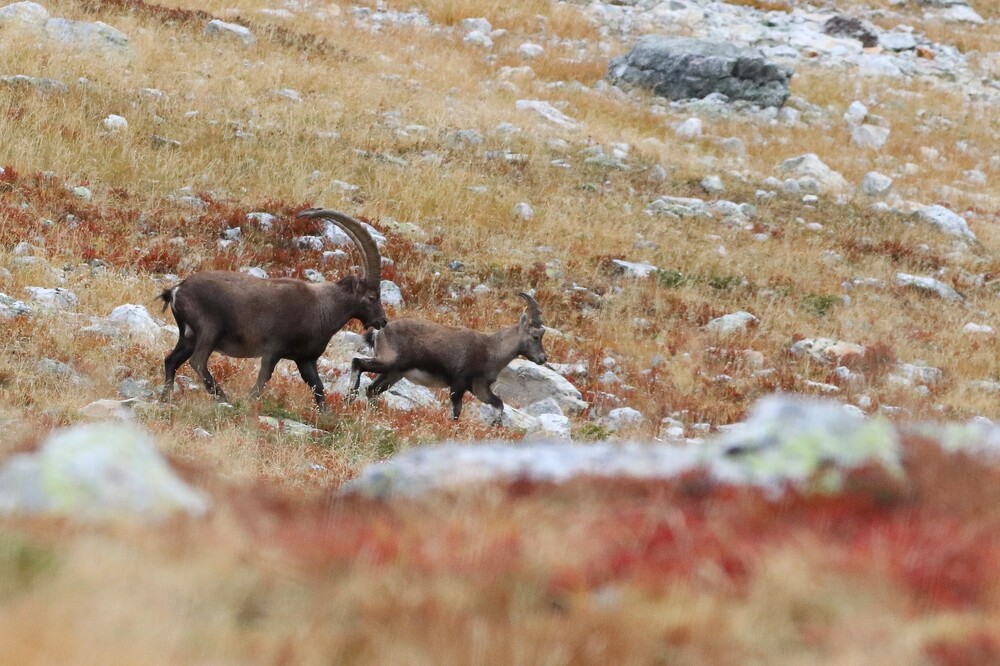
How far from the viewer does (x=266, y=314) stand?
1009cm

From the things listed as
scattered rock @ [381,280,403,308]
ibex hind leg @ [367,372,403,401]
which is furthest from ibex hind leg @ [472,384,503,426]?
scattered rock @ [381,280,403,308]

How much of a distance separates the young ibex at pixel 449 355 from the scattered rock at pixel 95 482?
25.4 ft

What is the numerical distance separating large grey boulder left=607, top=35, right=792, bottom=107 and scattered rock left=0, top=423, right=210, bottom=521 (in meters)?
26.9

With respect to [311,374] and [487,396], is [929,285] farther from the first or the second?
[311,374]

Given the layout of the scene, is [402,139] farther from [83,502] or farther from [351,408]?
[83,502]

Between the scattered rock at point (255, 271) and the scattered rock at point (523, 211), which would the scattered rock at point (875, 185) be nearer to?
the scattered rock at point (523, 211)

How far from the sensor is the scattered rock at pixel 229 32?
2425 cm

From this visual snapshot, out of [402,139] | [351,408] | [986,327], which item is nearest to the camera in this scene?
[351,408]

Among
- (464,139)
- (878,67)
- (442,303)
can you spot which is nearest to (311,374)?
(442,303)

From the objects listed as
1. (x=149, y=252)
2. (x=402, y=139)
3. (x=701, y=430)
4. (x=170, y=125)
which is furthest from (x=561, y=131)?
(x=701, y=430)

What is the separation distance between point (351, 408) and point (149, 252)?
181 inches

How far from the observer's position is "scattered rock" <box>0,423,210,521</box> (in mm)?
3221

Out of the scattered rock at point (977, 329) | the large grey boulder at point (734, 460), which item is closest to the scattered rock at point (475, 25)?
the scattered rock at point (977, 329)

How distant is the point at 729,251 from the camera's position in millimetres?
18422
